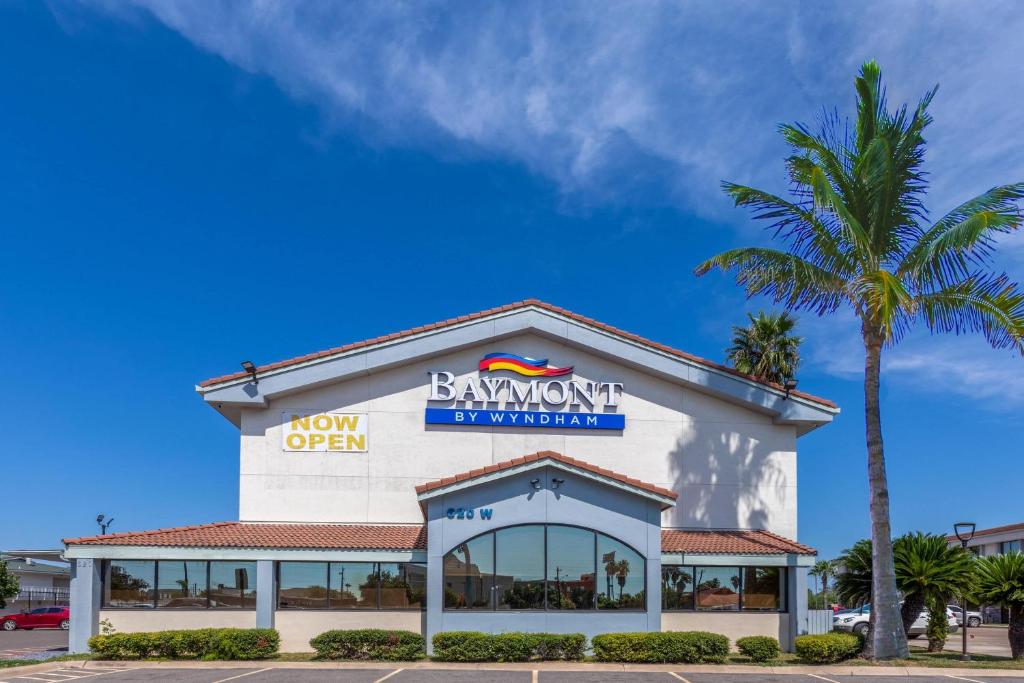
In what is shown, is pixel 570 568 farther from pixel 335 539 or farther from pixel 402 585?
pixel 335 539

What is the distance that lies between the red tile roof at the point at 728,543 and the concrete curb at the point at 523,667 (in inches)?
143

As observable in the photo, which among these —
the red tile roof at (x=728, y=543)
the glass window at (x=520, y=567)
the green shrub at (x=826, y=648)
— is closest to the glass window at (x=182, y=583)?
the glass window at (x=520, y=567)

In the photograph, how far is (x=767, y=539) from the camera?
25484 mm

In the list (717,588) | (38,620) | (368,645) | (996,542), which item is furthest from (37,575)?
(996,542)

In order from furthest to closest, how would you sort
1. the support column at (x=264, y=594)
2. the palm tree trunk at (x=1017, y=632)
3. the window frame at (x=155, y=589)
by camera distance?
the window frame at (x=155, y=589)
the support column at (x=264, y=594)
the palm tree trunk at (x=1017, y=632)

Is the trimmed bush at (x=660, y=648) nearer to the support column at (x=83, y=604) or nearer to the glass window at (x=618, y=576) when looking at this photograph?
the glass window at (x=618, y=576)

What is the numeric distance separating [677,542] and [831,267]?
8678mm

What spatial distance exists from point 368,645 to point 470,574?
3080mm

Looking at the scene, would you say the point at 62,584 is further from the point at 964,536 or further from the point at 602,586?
the point at 964,536

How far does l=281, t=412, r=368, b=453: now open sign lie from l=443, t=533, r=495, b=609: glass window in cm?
494

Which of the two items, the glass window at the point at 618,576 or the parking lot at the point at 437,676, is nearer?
the parking lot at the point at 437,676

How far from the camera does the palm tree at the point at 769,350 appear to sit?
142ft

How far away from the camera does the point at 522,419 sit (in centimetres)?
2622

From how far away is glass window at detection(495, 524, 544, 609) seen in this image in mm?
22641
